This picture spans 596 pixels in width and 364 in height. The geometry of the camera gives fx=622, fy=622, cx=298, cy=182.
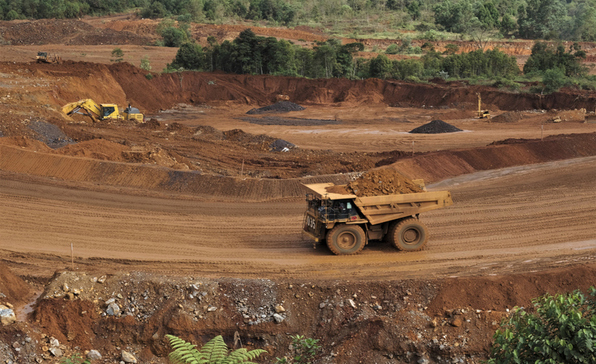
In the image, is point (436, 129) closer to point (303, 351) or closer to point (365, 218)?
point (365, 218)

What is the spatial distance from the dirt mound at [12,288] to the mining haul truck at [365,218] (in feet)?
24.6

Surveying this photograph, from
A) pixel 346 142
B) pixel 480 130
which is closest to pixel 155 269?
pixel 346 142

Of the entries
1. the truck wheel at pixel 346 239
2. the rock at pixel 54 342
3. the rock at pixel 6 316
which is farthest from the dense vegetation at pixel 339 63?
the rock at pixel 54 342

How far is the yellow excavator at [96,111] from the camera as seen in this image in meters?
41.6

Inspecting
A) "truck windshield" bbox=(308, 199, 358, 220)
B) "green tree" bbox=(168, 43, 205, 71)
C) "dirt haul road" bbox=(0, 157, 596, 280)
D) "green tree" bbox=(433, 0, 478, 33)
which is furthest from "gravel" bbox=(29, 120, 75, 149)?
"green tree" bbox=(433, 0, 478, 33)

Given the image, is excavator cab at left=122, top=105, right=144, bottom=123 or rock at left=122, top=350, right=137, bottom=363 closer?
rock at left=122, top=350, right=137, bottom=363

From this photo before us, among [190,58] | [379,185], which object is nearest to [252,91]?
[190,58]

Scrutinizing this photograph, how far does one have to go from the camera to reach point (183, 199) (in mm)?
24656

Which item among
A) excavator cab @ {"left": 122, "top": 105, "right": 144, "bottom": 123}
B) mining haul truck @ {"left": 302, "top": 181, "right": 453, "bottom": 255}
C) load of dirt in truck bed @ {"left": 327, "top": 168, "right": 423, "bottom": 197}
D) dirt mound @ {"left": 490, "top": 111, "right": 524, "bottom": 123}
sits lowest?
mining haul truck @ {"left": 302, "top": 181, "right": 453, "bottom": 255}

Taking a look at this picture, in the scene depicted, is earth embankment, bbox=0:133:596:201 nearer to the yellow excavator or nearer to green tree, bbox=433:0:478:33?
the yellow excavator

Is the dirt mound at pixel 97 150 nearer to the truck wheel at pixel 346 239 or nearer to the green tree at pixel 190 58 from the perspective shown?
the truck wheel at pixel 346 239

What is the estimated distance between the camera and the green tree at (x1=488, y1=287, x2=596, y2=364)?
6.96 metres

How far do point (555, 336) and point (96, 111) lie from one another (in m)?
39.4

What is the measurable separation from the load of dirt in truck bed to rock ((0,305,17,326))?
8554mm
